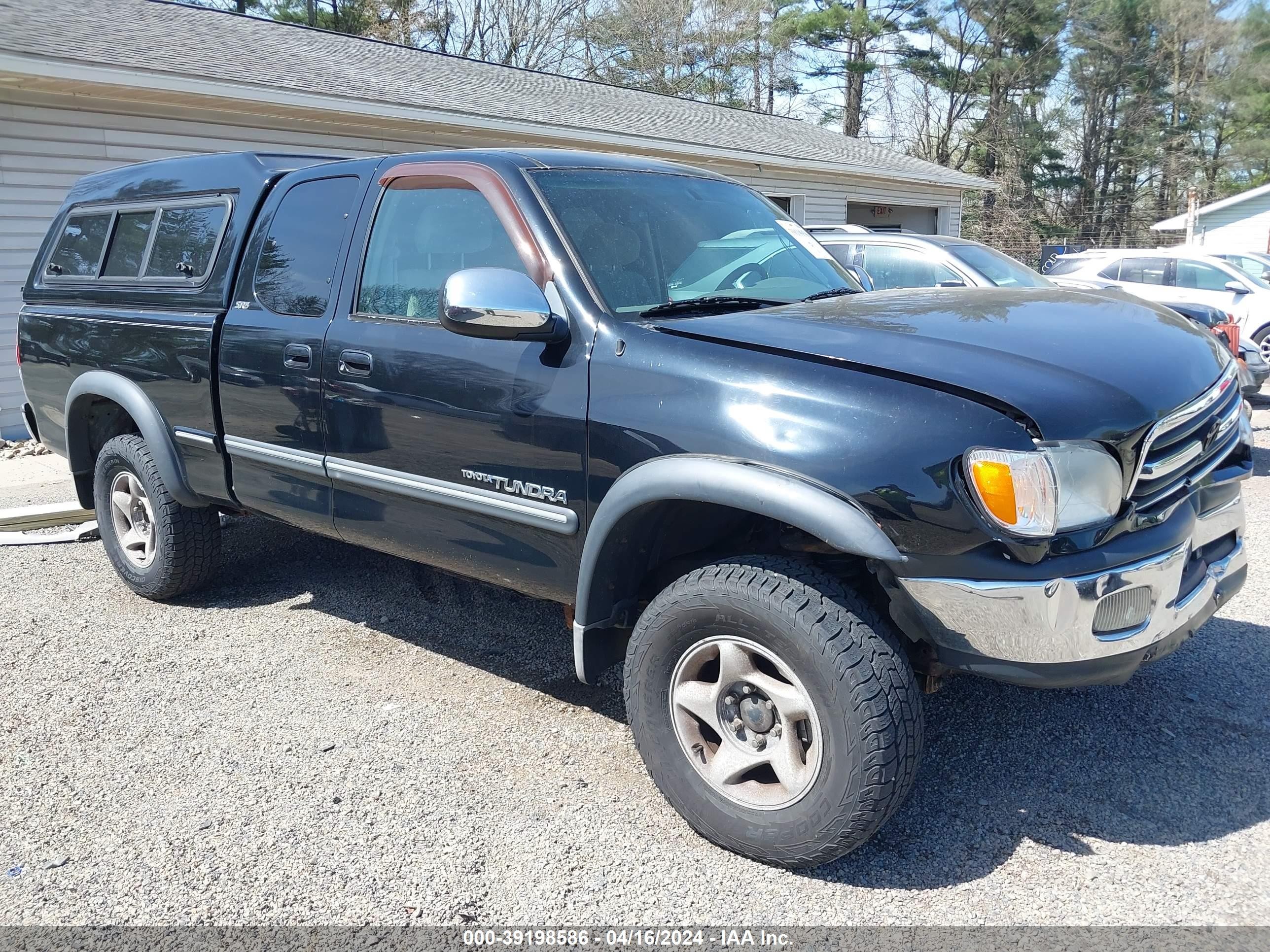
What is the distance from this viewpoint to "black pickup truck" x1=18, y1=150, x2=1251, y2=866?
8.20ft

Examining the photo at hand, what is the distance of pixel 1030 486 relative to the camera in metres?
2.42

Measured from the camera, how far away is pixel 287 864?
2.86 meters

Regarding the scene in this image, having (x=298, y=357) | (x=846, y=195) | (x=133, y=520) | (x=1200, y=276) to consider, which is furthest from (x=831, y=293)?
(x=846, y=195)

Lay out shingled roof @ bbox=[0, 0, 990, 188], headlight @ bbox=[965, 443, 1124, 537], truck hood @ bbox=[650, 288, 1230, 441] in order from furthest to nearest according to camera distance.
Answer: shingled roof @ bbox=[0, 0, 990, 188]
truck hood @ bbox=[650, 288, 1230, 441]
headlight @ bbox=[965, 443, 1124, 537]

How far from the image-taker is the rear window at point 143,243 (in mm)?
4543

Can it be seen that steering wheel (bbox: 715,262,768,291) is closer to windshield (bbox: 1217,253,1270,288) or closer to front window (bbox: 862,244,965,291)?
front window (bbox: 862,244,965,291)

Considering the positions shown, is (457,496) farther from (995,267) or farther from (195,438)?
(995,267)

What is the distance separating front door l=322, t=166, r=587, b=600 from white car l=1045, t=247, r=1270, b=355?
37.9 feet

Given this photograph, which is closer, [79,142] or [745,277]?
[745,277]

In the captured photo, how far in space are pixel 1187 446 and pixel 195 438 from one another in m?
3.90

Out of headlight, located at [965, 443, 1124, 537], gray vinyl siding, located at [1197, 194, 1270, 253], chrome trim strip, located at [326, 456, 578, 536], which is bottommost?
chrome trim strip, located at [326, 456, 578, 536]

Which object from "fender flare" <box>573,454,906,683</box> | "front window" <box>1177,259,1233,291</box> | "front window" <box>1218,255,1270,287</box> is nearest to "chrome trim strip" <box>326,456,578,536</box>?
"fender flare" <box>573,454,906,683</box>

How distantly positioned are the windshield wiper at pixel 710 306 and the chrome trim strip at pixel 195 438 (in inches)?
88.9

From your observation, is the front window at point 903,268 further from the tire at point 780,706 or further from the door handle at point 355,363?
the tire at point 780,706
